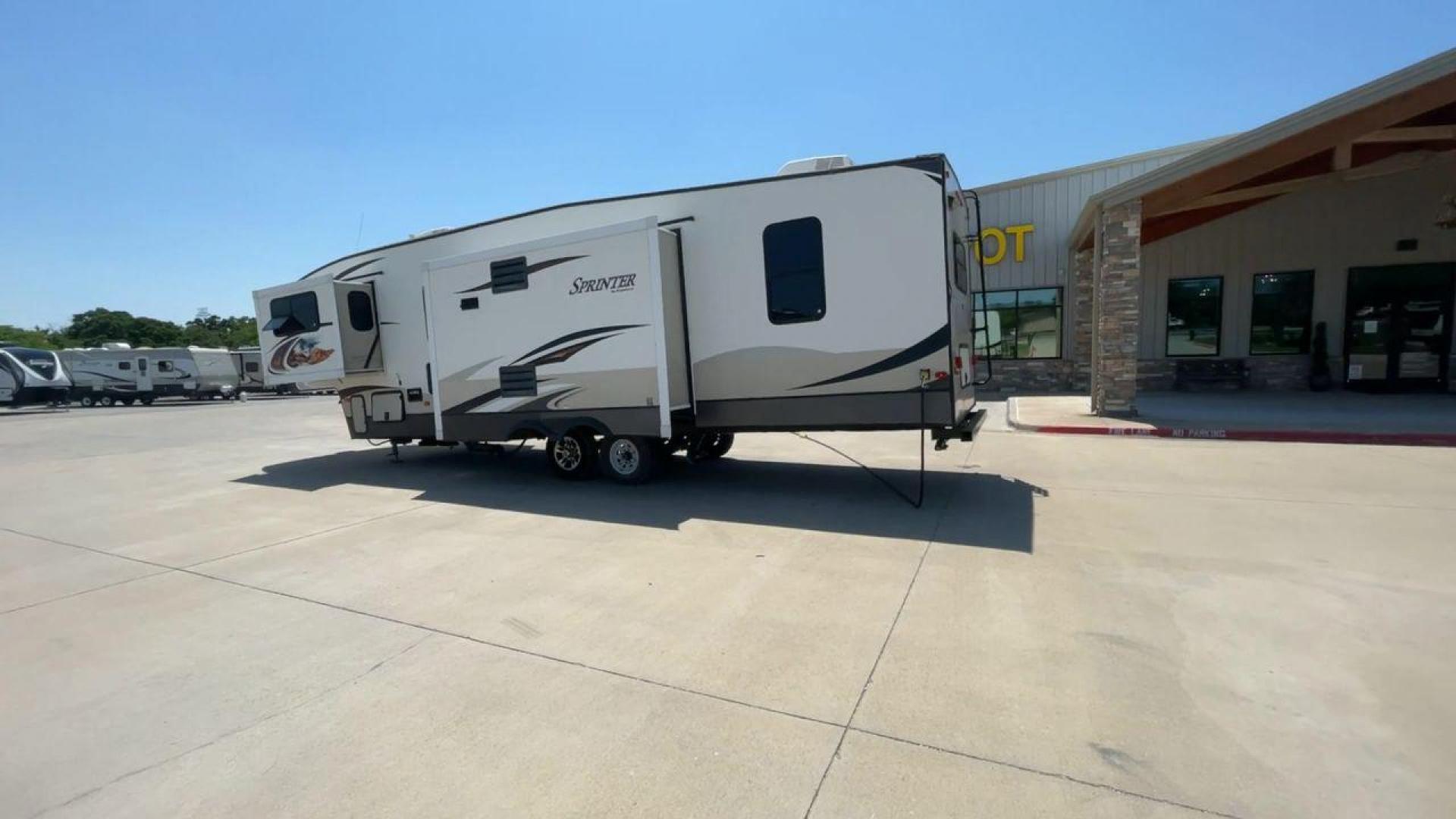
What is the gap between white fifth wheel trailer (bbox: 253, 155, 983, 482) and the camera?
252 inches

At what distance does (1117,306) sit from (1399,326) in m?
8.78

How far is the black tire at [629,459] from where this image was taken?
7.78 meters

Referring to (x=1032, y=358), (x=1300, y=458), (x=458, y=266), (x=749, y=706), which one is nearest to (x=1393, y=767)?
(x=749, y=706)

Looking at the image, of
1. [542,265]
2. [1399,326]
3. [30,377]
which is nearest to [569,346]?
[542,265]

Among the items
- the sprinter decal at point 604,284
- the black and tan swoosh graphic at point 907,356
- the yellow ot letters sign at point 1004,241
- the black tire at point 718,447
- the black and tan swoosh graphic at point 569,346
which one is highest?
the yellow ot letters sign at point 1004,241

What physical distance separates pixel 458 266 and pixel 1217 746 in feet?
28.0

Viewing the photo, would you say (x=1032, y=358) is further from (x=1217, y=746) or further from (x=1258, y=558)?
(x=1217, y=746)

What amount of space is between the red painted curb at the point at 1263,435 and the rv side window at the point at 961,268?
4.62m

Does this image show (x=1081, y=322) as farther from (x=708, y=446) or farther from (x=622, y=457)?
(x=622, y=457)

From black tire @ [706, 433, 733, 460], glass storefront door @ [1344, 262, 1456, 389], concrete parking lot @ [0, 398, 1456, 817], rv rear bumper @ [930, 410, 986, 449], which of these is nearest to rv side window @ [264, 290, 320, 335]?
concrete parking lot @ [0, 398, 1456, 817]

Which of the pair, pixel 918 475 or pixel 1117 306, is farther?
pixel 1117 306

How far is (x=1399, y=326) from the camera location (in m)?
14.6

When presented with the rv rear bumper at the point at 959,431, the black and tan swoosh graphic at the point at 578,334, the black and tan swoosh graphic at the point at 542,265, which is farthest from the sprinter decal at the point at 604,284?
the rv rear bumper at the point at 959,431

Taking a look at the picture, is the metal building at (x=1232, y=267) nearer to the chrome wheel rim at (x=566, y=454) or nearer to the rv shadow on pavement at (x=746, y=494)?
the rv shadow on pavement at (x=746, y=494)
